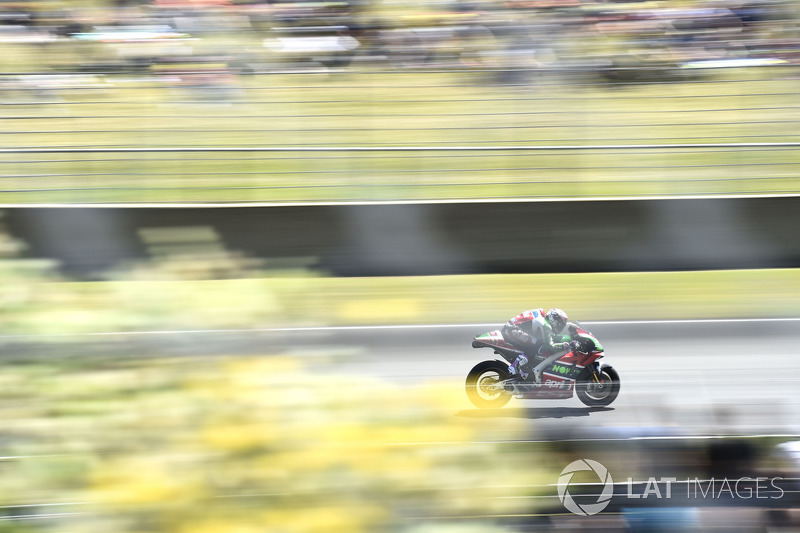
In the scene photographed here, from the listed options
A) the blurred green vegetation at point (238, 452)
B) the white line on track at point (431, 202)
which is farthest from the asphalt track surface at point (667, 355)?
the blurred green vegetation at point (238, 452)

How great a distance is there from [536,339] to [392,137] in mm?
4613

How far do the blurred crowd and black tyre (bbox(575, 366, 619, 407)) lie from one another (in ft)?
16.4

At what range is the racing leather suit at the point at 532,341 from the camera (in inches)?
193

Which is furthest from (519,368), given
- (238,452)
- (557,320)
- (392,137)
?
(392,137)

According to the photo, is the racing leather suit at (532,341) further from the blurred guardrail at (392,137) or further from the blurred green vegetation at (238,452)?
the blurred guardrail at (392,137)

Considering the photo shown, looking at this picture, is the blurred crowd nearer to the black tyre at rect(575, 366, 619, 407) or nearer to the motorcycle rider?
the motorcycle rider

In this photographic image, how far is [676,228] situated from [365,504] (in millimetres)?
7663

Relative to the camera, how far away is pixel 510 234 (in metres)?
8.55

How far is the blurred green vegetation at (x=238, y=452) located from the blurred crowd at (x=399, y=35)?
7.84 meters

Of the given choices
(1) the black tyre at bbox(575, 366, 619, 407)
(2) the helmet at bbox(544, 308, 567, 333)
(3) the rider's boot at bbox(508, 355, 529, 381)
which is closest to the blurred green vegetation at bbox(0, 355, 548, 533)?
(1) the black tyre at bbox(575, 366, 619, 407)

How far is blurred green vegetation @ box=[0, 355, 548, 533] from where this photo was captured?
4.58ft

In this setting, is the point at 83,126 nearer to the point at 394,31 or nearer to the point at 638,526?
the point at 394,31

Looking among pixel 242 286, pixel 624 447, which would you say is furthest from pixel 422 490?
pixel 624 447

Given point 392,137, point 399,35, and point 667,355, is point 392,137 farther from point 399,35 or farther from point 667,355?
point 667,355
